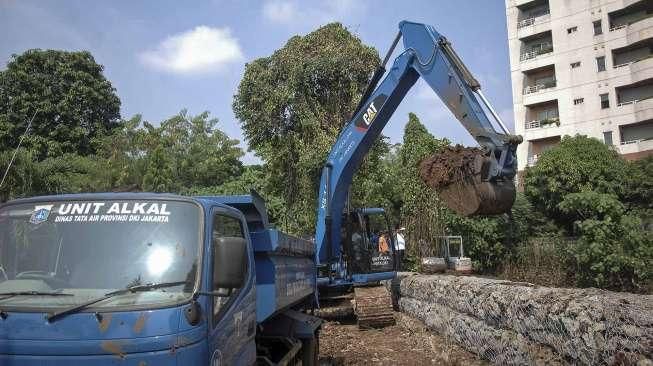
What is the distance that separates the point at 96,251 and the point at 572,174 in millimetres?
26043

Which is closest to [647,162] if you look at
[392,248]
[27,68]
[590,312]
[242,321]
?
[392,248]

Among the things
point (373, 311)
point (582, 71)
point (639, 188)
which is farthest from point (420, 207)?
point (582, 71)

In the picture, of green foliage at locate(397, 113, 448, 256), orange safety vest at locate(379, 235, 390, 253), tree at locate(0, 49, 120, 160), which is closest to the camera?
orange safety vest at locate(379, 235, 390, 253)

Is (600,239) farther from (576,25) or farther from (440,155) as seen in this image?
(576,25)

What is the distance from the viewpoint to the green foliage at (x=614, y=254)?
40.8 feet

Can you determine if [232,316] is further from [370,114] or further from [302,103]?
[302,103]

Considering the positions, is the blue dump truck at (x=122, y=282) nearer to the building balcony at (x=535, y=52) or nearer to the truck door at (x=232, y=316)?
the truck door at (x=232, y=316)

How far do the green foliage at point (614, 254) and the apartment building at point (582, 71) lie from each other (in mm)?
24974

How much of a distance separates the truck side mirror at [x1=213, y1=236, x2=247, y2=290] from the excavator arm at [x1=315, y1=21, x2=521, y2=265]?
14.2 feet

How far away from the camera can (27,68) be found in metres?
29.9

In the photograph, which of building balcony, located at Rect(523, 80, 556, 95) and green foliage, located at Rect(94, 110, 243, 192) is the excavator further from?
building balcony, located at Rect(523, 80, 556, 95)

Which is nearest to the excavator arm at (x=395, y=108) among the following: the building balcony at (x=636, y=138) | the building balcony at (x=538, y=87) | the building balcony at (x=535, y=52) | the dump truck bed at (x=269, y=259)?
the dump truck bed at (x=269, y=259)

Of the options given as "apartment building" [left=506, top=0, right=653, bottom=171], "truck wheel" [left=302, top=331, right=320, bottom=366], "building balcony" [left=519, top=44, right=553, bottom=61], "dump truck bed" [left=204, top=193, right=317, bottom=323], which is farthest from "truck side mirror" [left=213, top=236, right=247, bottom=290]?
"building balcony" [left=519, top=44, right=553, bottom=61]

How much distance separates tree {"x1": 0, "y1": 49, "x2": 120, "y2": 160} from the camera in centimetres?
2834
